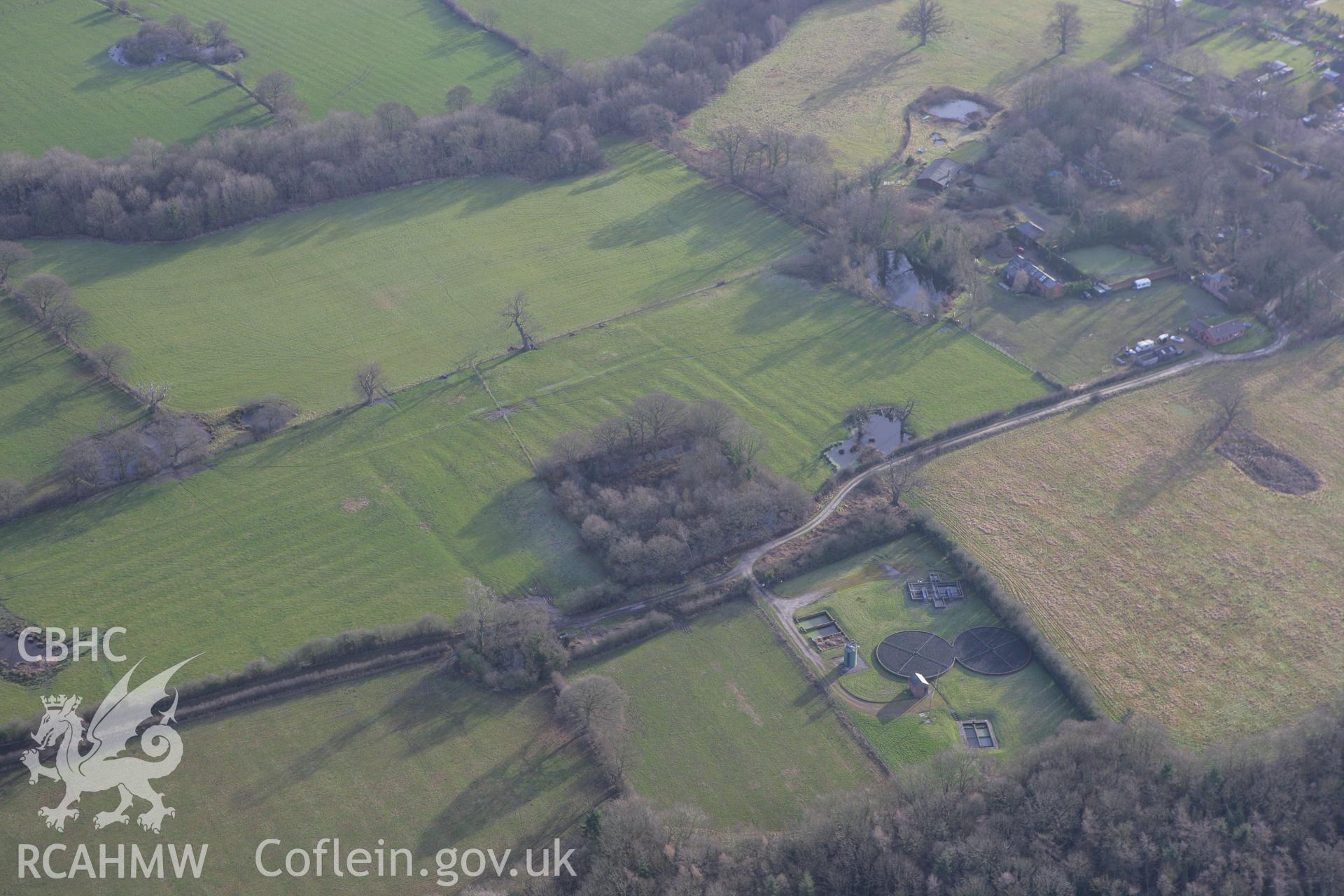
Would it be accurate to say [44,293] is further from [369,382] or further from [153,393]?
[369,382]

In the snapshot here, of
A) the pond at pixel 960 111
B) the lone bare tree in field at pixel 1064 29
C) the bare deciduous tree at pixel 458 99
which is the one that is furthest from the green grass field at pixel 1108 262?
the bare deciduous tree at pixel 458 99

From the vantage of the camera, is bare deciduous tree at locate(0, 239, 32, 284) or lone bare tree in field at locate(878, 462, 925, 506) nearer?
lone bare tree in field at locate(878, 462, 925, 506)

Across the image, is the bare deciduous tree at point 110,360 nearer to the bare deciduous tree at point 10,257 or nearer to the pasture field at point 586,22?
the bare deciduous tree at point 10,257

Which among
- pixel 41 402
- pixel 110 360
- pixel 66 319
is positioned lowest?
pixel 41 402

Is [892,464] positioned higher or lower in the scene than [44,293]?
lower

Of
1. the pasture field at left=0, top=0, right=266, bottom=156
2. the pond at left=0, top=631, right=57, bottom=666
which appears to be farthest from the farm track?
the pasture field at left=0, top=0, right=266, bottom=156

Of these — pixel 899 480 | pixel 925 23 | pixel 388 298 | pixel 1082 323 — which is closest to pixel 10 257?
pixel 388 298

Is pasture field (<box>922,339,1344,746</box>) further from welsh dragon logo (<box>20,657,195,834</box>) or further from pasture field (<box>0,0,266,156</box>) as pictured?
pasture field (<box>0,0,266,156</box>)
